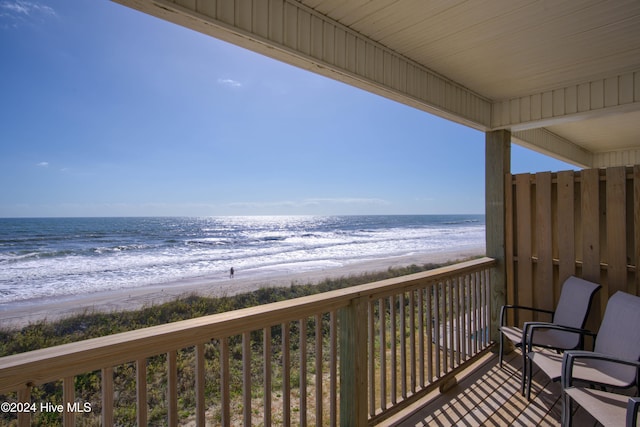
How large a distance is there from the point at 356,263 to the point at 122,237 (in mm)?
16887

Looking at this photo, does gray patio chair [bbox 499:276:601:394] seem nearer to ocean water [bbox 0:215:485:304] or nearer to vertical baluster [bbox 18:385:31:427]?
vertical baluster [bbox 18:385:31:427]

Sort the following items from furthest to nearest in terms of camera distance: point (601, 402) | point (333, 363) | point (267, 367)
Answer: point (333, 363)
point (601, 402)
point (267, 367)

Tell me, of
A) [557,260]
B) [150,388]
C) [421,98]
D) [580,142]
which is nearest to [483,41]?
[421,98]

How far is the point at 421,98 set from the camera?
258 cm

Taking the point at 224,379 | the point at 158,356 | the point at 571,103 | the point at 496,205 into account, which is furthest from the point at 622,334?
the point at 158,356

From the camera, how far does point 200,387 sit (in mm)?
1189

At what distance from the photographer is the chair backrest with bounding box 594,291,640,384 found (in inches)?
72.4

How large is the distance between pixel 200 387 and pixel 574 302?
9.49 ft

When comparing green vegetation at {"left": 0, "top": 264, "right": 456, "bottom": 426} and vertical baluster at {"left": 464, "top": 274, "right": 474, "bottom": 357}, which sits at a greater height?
vertical baluster at {"left": 464, "top": 274, "right": 474, "bottom": 357}

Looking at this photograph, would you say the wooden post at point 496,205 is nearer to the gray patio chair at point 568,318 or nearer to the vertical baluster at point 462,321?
the gray patio chair at point 568,318

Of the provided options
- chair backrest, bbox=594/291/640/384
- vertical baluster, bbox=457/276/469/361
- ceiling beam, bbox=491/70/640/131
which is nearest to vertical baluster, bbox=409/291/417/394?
vertical baluster, bbox=457/276/469/361

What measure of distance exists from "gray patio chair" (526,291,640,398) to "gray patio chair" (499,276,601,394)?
7.7 inches

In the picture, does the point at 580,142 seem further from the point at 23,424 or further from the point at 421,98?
the point at 23,424

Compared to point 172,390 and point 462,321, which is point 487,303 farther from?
point 172,390
